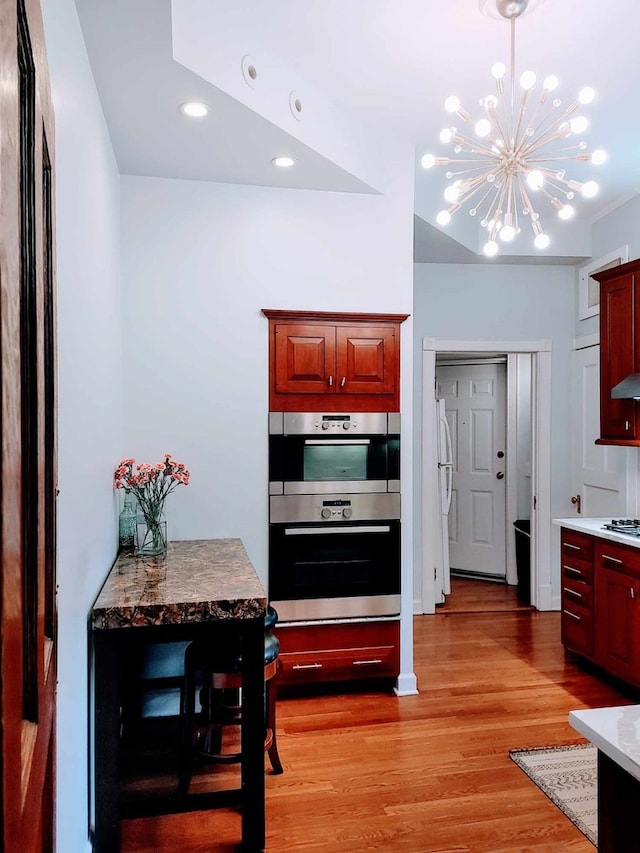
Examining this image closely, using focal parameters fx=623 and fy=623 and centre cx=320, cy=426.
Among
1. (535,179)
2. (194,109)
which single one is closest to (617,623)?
(535,179)

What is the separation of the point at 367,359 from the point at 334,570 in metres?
1.18

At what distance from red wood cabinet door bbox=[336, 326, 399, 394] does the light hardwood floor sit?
1.72 meters

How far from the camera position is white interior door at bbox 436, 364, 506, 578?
5.99 meters

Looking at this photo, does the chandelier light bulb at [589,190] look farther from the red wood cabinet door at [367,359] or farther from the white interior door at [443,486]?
the white interior door at [443,486]

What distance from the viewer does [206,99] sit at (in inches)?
97.2

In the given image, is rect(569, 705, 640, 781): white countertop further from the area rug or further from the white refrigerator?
the white refrigerator

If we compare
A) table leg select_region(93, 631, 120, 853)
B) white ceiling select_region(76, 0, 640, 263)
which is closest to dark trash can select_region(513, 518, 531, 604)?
white ceiling select_region(76, 0, 640, 263)

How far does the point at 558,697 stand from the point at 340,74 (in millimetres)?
3406

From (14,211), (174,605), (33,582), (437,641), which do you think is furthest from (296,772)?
(14,211)

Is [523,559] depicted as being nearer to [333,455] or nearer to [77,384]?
[333,455]

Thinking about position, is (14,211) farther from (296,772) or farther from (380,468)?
(380,468)

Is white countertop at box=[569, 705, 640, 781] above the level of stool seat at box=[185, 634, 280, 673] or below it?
above

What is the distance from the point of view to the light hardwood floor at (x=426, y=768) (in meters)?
2.27

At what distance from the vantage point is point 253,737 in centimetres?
220
